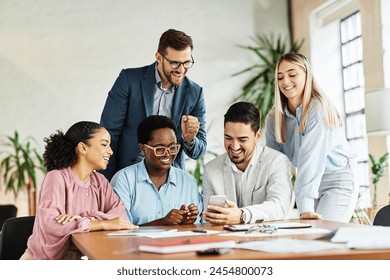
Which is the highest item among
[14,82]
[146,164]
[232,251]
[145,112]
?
[14,82]

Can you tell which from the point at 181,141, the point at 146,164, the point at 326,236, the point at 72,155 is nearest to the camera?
the point at 326,236

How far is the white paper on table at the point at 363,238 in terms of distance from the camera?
1.41 metres

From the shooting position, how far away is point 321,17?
6.01 meters

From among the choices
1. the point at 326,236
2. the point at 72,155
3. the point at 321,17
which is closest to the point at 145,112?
the point at 72,155

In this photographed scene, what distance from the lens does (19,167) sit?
5.65 meters

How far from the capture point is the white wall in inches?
232

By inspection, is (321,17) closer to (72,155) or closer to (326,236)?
(72,155)

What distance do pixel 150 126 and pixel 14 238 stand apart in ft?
2.18

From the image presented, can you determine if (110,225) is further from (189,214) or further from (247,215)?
(247,215)

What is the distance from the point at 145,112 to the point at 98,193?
728 millimetres

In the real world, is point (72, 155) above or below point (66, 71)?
below

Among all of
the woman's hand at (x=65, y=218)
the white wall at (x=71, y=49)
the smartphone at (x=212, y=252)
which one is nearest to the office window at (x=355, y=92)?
the white wall at (x=71, y=49)

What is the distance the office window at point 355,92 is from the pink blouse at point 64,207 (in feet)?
10.5

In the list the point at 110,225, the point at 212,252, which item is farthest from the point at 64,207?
the point at 212,252
